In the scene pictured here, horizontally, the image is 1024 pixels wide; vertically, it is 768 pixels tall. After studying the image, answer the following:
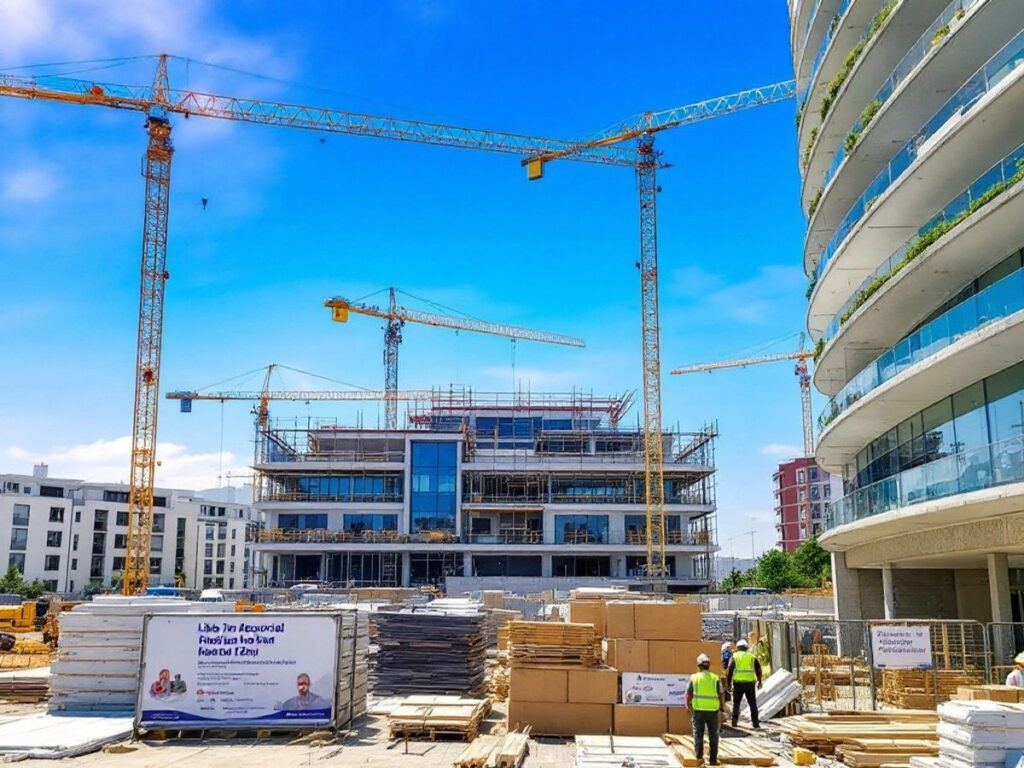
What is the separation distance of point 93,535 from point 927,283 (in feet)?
274

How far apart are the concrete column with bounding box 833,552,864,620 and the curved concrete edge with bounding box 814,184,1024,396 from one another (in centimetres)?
641

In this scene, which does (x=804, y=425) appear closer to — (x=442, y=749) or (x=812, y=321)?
(x=812, y=321)

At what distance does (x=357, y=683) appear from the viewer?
18.0 m

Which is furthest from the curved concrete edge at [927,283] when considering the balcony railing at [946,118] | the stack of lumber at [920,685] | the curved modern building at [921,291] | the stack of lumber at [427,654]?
the stack of lumber at [427,654]

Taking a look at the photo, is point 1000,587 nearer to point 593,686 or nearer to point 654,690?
point 654,690

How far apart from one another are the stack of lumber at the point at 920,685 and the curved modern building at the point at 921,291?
2.57m

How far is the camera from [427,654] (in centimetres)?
1955

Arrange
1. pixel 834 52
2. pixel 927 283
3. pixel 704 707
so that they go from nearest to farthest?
pixel 704 707, pixel 927 283, pixel 834 52

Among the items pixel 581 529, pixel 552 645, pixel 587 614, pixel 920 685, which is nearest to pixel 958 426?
pixel 920 685

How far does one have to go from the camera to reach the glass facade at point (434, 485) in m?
67.8

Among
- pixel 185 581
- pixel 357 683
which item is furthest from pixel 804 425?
pixel 357 683

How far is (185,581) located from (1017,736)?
96.8 metres

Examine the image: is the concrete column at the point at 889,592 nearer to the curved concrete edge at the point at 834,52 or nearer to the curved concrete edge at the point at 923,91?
the curved concrete edge at the point at 923,91

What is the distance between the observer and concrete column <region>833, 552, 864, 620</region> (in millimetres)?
31234
